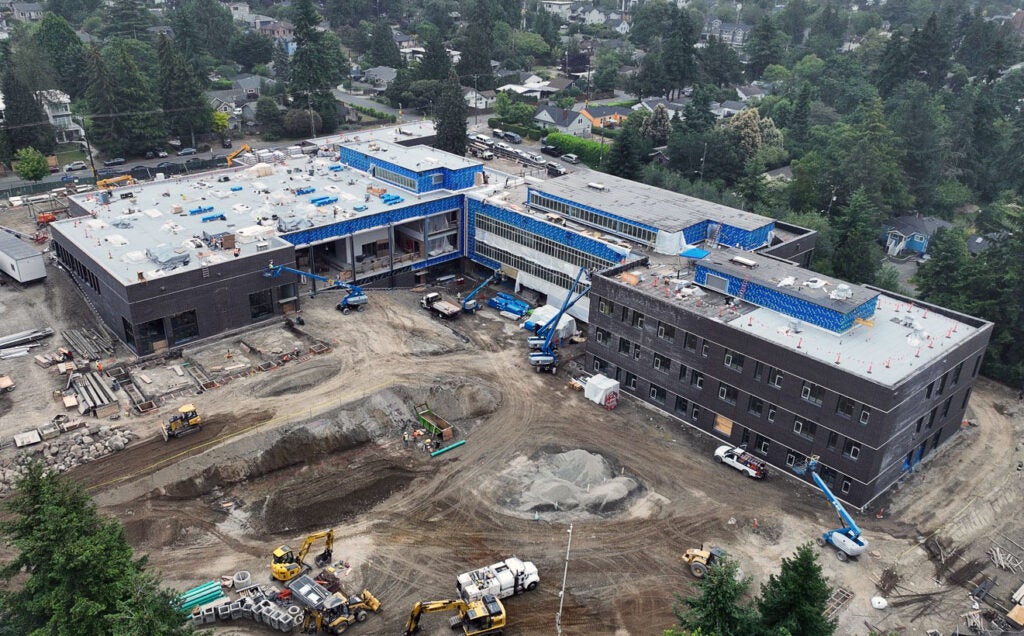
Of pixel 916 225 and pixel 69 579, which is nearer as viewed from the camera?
pixel 69 579

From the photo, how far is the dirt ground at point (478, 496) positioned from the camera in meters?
46.6

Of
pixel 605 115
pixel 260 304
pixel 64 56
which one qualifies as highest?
pixel 64 56

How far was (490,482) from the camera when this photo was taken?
54.9m

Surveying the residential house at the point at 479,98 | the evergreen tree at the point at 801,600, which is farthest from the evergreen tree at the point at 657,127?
the evergreen tree at the point at 801,600

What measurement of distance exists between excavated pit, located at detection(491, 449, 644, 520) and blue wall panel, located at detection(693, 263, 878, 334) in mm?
17817

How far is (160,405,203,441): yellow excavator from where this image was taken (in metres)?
56.0

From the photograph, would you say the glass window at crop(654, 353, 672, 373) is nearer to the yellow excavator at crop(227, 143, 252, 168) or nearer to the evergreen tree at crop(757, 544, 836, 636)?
the evergreen tree at crop(757, 544, 836, 636)

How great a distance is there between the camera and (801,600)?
35.4 meters

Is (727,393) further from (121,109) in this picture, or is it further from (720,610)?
(121,109)

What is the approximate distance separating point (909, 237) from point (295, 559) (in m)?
93.1

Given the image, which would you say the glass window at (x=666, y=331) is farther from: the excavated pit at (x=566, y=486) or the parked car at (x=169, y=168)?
the parked car at (x=169, y=168)

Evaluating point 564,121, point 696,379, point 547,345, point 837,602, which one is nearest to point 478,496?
point 547,345

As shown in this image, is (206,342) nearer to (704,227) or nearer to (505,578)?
(505,578)

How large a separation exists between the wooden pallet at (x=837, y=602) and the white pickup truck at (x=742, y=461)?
10.7 m
